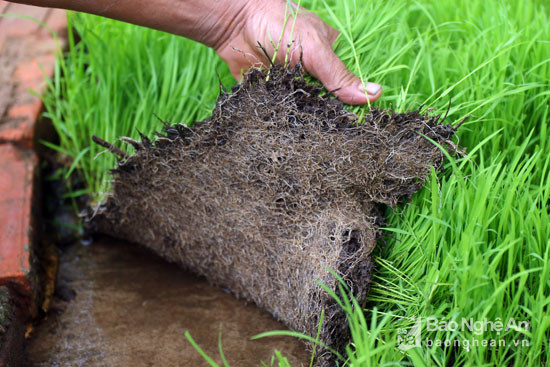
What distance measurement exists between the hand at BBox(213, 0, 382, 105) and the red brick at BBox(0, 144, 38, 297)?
0.88m

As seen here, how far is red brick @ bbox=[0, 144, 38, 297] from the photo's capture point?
4.78ft

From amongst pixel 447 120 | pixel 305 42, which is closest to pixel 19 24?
pixel 305 42

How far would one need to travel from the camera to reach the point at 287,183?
1.38m

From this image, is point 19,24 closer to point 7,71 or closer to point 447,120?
point 7,71

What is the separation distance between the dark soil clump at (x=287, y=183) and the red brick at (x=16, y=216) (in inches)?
13.0

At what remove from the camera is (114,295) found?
Answer: 1.64 meters

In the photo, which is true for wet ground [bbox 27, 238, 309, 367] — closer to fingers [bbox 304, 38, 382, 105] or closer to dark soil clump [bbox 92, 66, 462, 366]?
dark soil clump [bbox 92, 66, 462, 366]

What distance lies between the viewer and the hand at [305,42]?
1400 millimetres

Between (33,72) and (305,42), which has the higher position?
(305,42)

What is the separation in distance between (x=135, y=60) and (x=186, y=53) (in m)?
0.20

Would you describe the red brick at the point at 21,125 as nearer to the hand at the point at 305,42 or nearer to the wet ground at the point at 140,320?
the wet ground at the point at 140,320

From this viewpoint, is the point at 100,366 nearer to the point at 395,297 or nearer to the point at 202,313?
the point at 202,313

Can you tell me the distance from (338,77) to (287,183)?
339mm

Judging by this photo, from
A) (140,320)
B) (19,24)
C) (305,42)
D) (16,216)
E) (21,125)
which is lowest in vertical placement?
(140,320)
